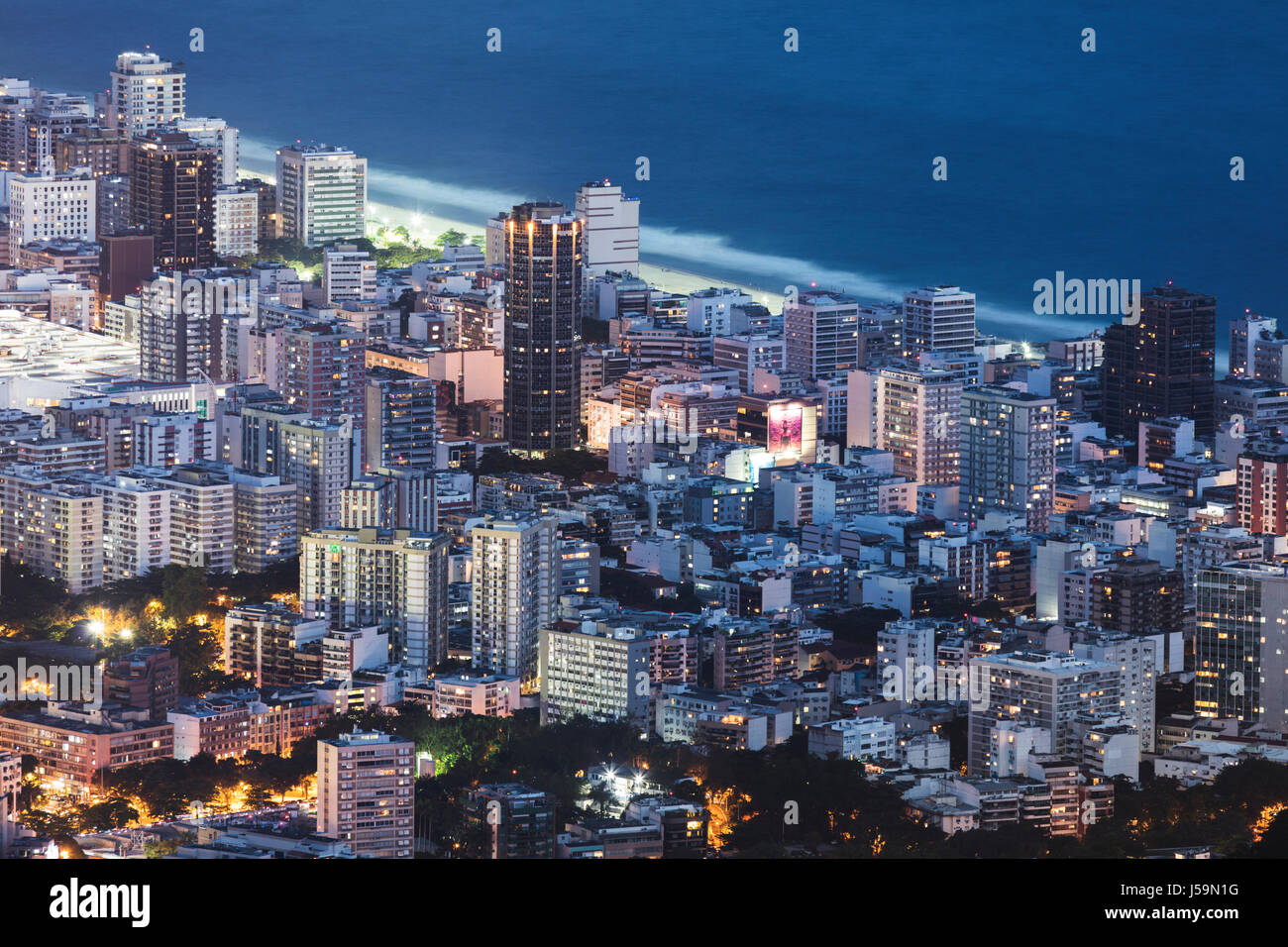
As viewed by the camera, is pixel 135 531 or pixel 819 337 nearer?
pixel 135 531

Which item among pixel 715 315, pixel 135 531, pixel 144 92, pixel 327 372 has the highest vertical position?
pixel 144 92

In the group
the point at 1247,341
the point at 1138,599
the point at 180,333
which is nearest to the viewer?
the point at 1138,599

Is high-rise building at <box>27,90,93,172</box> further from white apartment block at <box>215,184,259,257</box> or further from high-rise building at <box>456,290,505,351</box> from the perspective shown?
high-rise building at <box>456,290,505,351</box>

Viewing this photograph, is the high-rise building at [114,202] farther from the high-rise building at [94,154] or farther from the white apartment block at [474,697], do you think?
the white apartment block at [474,697]

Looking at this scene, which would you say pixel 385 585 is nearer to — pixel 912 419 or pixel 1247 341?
pixel 912 419

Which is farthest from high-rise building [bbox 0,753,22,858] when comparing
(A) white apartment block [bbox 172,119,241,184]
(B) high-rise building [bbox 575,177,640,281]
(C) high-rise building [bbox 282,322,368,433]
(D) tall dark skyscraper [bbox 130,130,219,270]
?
(A) white apartment block [bbox 172,119,241,184]

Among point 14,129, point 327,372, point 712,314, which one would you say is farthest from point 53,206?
point 327,372
